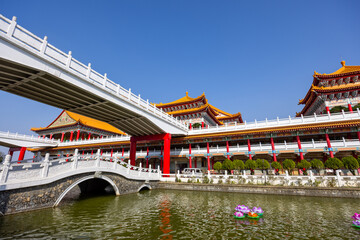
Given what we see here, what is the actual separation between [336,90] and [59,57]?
2971 cm

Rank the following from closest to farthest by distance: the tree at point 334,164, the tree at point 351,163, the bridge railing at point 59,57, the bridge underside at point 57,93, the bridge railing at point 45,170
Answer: the bridge railing at point 45,170 < the bridge railing at point 59,57 < the bridge underside at point 57,93 < the tree at point 351,163 < the tree at point 334,164

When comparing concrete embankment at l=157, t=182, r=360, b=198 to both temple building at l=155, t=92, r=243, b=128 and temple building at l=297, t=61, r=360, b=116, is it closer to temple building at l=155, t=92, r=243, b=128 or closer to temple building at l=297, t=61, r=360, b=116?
temple building at l=297, t=61, r=360, b=116

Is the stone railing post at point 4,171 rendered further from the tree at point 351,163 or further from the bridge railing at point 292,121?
the tree at point 351,163

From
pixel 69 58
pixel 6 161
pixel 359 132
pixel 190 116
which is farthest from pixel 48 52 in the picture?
pixel 359 132

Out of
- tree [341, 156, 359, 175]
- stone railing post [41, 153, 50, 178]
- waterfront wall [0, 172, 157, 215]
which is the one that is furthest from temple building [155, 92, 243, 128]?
stone railing post [41, 153, 50, 178]

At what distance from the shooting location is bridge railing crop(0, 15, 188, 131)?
8249 millimetres

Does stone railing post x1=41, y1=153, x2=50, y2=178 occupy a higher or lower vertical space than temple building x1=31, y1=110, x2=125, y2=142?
lower

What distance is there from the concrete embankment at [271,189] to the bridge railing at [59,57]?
907cm

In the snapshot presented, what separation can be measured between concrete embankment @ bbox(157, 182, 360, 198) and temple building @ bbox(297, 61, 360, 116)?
14.3 meters

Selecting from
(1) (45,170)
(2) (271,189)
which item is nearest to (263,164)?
(2) (271,189)

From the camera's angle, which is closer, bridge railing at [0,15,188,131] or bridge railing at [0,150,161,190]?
bridge railing at [0,150,161,190]

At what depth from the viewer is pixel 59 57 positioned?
10445mm

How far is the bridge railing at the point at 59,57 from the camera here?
27.1 feet

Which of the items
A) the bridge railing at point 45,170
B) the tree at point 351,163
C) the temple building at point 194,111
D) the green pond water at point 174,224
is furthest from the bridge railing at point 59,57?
the tree at point 351,163
